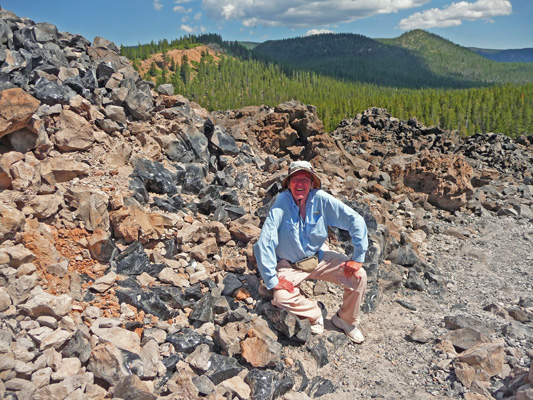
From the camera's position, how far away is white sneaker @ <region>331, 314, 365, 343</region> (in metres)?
5.96

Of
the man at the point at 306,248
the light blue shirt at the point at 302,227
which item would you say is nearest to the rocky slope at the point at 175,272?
the man at the point at 306,248

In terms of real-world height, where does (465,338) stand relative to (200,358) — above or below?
below

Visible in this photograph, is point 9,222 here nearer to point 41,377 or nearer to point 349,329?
point 41,377

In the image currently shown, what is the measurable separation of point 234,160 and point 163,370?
7.81 meters

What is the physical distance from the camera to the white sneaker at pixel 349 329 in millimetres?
5963

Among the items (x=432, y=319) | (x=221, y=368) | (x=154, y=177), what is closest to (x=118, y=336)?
(x=221, y=368)

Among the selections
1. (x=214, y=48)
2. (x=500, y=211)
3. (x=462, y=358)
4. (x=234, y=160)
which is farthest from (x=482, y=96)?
(x=214, y=48)

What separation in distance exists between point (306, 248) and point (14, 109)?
571 cm

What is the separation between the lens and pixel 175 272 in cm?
666

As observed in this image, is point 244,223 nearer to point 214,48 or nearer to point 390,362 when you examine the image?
point 390,362

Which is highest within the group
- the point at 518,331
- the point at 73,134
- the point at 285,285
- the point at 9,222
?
the point at 73,134

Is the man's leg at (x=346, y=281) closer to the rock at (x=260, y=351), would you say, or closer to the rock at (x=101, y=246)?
the rock at (x=260, y=351)

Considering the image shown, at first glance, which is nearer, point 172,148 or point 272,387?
point 272,387

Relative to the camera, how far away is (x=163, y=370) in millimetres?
4699
